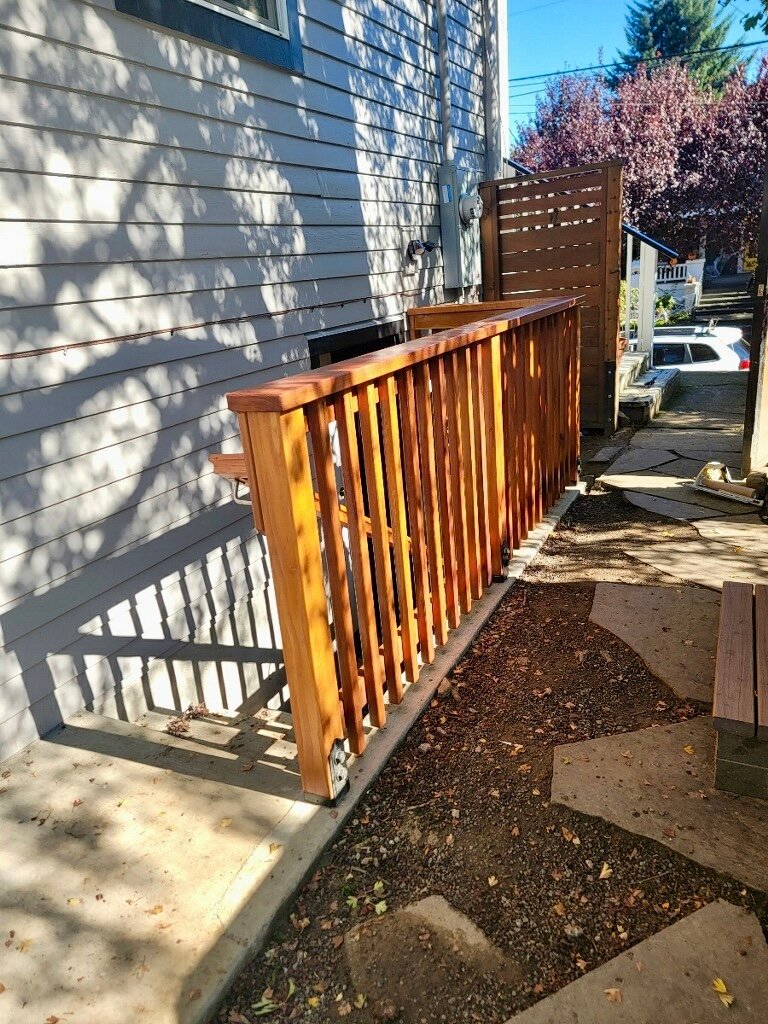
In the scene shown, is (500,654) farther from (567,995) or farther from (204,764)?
(567,995)

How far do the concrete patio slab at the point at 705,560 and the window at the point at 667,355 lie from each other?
23.3ft

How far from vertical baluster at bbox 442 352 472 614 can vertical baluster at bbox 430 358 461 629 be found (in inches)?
0.9

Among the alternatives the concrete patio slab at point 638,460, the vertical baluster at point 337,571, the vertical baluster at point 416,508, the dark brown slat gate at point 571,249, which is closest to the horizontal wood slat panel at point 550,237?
the dark brown slat gate at point 571,249

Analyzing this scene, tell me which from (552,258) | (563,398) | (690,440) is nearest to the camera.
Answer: (563,398)

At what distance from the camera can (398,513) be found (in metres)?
2.45

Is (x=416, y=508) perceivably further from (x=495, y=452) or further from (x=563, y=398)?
(x=563, y=398)

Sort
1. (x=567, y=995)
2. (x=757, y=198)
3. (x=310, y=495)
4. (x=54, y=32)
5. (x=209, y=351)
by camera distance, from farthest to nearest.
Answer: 1. (x=757, y=198)
2. (x=209, y=351)
3. (x=54, y=32)
4. (x=310, y=495)
5. (x=567, y=995)

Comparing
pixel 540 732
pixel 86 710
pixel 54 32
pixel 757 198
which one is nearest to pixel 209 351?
pixel 54 32

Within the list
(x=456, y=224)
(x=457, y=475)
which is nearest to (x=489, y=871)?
(x=457, y=475)

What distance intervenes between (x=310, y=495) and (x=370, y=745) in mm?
1024

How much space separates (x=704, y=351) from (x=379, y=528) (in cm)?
948

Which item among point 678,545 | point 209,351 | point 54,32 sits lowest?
point 678,545

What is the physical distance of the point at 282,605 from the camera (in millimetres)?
1938

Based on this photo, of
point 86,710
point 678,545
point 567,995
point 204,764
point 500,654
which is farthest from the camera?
point 678,545
